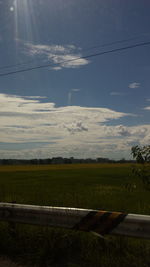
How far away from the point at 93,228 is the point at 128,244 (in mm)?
752

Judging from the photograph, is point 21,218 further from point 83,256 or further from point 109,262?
point 109,262

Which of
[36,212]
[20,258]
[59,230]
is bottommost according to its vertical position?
[20,258]

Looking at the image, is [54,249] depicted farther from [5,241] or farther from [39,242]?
[5,241]

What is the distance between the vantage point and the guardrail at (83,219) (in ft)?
11.4

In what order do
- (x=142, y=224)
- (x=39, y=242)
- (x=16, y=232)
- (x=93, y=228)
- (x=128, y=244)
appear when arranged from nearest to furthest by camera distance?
(x=142, y=224) → (x=93, y=228) → (x=128, y=244) → (x=39, y=242) → (x=16, y=232)

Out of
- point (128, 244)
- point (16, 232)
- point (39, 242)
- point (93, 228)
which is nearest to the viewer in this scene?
point (93, 228)

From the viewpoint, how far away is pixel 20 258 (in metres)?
4.02

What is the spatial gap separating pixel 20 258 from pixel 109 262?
139 centimetres

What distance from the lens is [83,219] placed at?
12.8 ft

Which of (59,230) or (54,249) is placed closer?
(54,249)

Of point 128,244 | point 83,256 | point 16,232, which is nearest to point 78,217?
point 83,256

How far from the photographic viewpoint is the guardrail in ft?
11.4

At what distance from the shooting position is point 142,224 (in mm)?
3418

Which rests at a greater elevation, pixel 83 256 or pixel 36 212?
pixel 36 212
